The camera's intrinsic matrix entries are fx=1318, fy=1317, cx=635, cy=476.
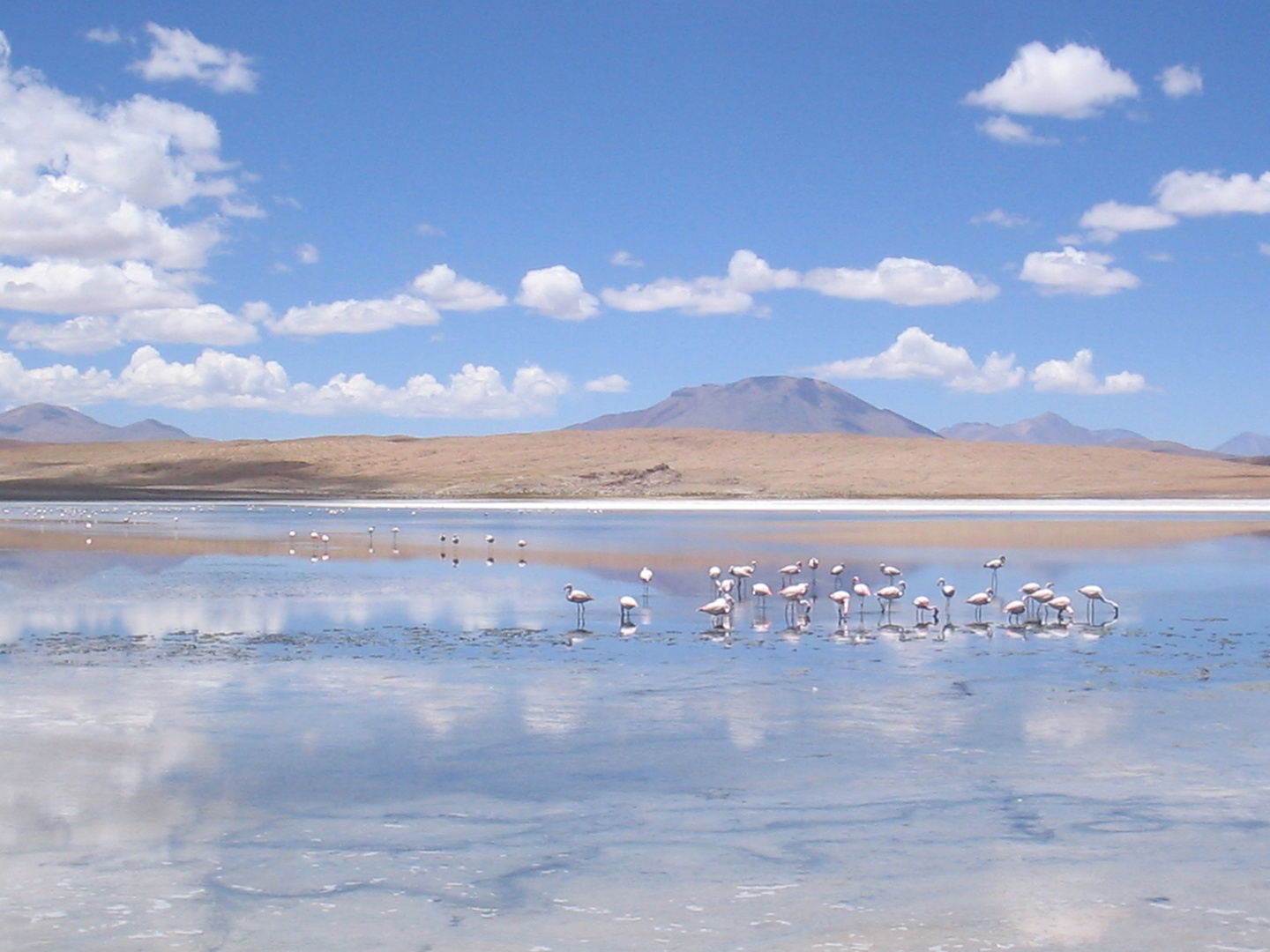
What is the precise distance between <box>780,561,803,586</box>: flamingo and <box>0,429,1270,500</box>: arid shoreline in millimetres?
43101

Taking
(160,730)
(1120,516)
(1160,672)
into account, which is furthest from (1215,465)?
(160,730)

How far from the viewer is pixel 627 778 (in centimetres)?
877

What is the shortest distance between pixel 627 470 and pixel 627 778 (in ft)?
253

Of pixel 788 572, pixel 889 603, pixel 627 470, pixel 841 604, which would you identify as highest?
pixel 627 470

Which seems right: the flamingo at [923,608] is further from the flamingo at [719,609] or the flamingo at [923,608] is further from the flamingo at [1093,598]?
the flamingo at [719,609]

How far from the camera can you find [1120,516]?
49.4m

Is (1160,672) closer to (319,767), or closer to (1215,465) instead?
(319,767)

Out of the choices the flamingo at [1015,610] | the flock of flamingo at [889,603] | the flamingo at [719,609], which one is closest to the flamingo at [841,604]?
the flock of flamingo at [889,603]

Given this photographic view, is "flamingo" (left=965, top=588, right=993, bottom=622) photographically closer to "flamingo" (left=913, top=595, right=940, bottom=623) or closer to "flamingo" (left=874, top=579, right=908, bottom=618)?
"flamingo" (left=913, top=595, right=940, bottom=623)

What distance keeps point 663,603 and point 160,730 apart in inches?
402

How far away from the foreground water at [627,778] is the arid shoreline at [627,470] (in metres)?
52.2

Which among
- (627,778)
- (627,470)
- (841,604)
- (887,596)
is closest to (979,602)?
(887,596)

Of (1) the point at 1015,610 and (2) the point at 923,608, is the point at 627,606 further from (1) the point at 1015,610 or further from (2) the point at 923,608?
(1) the point at 1015,610

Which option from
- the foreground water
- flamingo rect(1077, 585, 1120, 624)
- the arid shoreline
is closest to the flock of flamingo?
flamingo rect(1077, 585, 1120, 624)
